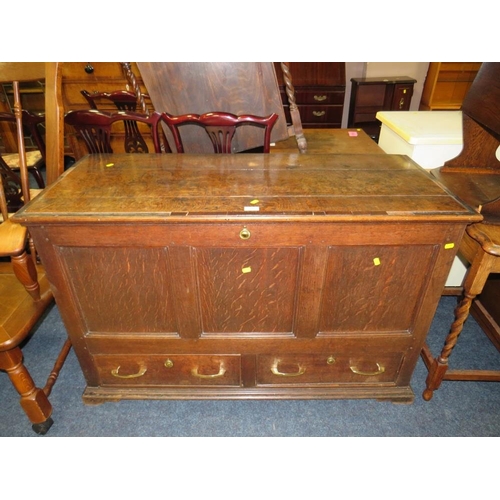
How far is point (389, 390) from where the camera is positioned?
4.79 ft

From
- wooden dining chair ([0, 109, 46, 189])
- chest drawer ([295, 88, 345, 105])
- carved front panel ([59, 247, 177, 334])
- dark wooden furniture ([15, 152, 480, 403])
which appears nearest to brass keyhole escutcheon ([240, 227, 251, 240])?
dark wooden furniture ([15, 152, 480, 403])

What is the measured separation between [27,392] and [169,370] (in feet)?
1.73

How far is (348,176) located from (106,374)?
1.25m

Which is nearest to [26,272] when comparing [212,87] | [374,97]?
[212,87]

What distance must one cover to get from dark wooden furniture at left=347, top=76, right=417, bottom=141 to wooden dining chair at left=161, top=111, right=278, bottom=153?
302cm

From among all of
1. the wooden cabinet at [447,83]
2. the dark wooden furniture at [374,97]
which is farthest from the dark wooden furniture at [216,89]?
the wooden cabinet at [447,83]

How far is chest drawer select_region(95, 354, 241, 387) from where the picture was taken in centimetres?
137

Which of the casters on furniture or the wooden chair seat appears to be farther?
the casters on furniture

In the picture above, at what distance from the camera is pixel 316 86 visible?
3.74m

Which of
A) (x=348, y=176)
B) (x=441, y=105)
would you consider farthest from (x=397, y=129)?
(x=441, y=105)

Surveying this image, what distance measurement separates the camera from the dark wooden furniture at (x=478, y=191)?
1191 mm

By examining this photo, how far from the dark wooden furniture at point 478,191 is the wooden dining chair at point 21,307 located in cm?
157

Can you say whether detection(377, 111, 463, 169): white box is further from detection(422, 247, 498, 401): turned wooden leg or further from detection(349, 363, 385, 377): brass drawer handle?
detection(349, 363, 385, 377): brass drawer handle
